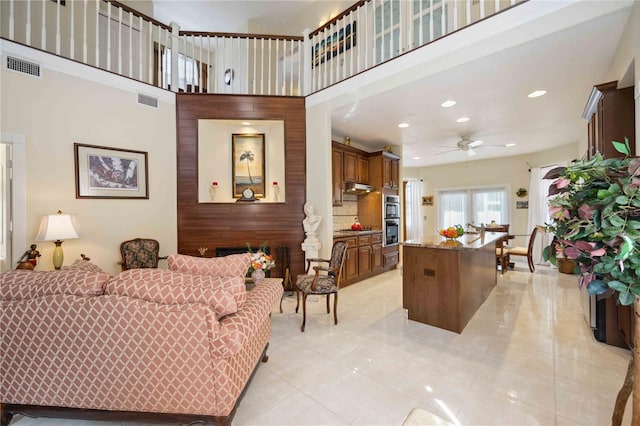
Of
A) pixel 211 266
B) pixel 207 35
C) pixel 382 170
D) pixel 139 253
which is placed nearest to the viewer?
pixel 211 266

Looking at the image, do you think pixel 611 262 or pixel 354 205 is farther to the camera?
pixel 354 205

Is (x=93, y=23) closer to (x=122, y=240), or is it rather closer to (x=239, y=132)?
(x=239, y=132)

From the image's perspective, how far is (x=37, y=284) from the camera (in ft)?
5.10

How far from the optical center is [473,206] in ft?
A: 25.9

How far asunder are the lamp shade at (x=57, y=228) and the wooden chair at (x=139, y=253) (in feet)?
2.12

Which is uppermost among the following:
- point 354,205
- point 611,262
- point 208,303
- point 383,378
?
point 354,205

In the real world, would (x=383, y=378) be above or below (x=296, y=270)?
below

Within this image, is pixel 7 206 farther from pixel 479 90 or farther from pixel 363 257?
pixel 479 90

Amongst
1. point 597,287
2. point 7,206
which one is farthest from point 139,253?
point 597,287

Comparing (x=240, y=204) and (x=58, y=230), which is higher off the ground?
(x=240, y=204)

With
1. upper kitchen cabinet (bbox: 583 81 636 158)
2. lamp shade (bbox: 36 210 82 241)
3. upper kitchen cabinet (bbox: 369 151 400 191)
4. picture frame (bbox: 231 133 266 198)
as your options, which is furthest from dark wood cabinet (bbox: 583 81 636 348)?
lamp shade (bbox: 36 210 82 241)

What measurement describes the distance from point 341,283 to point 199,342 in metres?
3.35

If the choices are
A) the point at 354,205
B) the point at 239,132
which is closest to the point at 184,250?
the point at 239,132

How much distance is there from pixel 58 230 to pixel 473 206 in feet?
29.8
